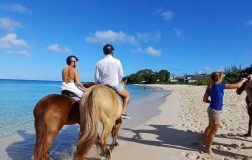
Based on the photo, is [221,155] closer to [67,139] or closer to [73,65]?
[73,65]

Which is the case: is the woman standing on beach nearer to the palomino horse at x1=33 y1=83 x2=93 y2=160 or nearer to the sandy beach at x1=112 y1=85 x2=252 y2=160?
the sandy beach at x1=112 y1=85 x2=252 y2=160

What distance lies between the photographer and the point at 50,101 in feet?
18.9

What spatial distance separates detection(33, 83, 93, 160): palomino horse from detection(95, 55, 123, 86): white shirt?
4.11 feet

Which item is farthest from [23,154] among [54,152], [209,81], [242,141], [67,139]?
[242,141]

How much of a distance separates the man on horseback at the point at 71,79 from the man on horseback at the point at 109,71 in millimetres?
456

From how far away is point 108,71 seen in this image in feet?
22.5

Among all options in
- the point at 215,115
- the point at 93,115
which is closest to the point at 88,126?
the point at 93,115

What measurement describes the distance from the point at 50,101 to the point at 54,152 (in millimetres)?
2094

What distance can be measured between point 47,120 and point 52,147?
8.38 ft

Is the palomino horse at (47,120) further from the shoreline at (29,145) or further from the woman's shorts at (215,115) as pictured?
the woman's shorts at (215,115)

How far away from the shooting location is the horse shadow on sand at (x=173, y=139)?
7.14m

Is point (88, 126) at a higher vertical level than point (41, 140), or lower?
higher

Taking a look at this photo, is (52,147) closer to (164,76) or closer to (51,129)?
(51,129)

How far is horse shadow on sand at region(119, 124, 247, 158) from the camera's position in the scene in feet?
23.4
